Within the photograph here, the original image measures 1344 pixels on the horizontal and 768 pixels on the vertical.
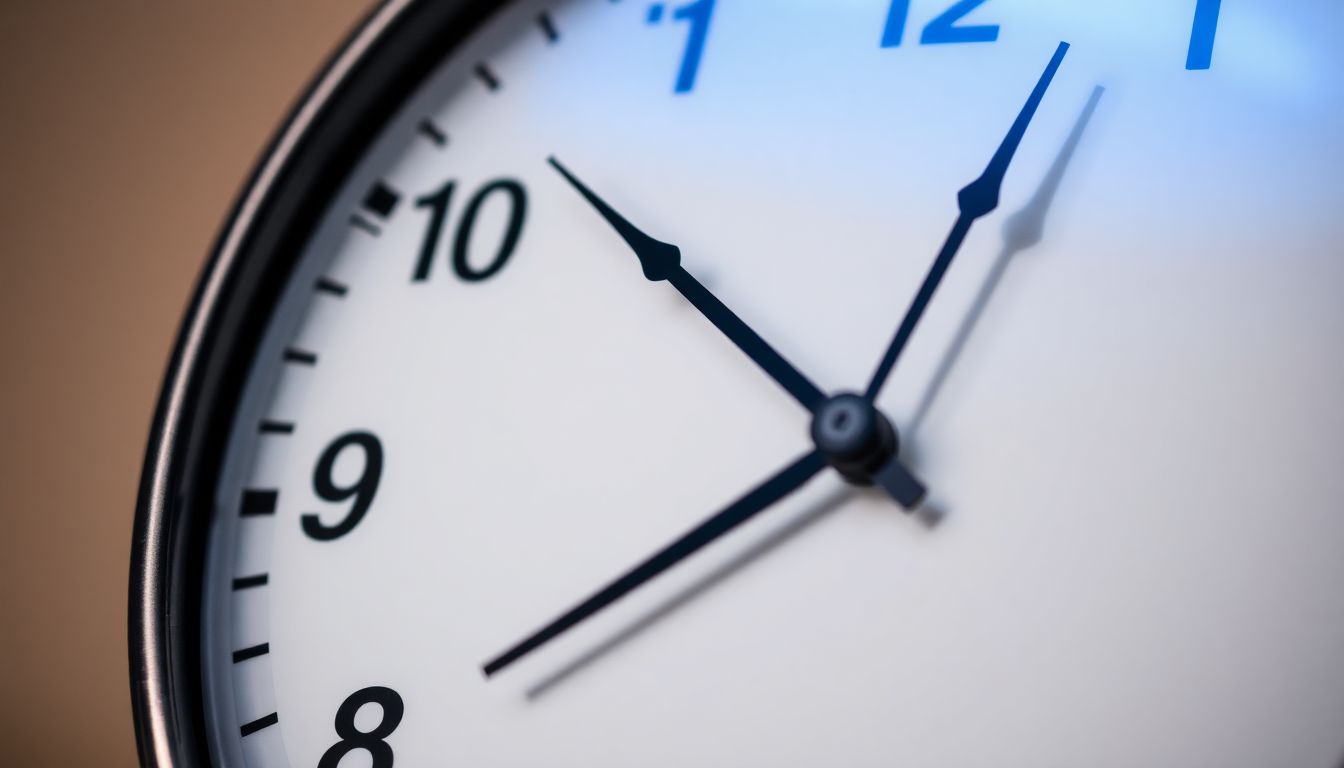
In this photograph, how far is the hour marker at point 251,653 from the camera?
77cm

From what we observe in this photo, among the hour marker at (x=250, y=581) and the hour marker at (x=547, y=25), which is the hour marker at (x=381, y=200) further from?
the hour marker at (x=250, y=581)

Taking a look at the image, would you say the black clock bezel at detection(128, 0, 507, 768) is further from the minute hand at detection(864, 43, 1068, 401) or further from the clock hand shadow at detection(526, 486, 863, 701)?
the minute hand at detection(864, 43, 1068, 401)

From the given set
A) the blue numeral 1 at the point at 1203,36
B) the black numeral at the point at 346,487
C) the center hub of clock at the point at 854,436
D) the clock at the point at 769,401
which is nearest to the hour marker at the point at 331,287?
the clock at the point at 769,401

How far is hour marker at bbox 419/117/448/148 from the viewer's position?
0.90 m

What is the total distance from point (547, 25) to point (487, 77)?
0.06 m

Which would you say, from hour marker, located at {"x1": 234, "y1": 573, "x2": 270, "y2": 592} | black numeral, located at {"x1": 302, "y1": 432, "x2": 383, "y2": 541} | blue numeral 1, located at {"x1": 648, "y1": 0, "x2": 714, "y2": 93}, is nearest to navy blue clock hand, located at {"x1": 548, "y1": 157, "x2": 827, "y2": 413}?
blue numeral 1, located at {"x1": 648, "y1": 0, "x2": 714, "y2": 93}

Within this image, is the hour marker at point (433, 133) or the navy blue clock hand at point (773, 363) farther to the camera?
the hour marker at point (433, 133)

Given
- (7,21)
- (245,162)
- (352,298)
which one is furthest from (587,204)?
(7,21)

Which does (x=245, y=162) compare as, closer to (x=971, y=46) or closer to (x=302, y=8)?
(x=302, y=8)

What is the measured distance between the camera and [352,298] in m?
0.87

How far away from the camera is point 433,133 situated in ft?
2.96

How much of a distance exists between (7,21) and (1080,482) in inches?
39.6

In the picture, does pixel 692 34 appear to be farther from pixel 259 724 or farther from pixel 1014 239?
pixel 259 724

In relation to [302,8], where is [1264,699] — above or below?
below
